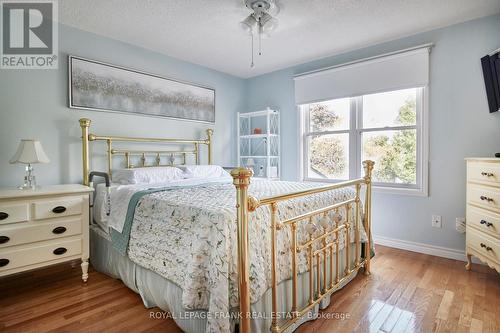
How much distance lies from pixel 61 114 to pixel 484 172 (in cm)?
373

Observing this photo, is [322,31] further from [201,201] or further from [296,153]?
[201,201]

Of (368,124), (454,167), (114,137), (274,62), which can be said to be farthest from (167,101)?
(454,167)

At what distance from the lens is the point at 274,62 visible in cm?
366

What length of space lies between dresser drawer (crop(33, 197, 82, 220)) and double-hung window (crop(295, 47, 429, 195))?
269 centimetres

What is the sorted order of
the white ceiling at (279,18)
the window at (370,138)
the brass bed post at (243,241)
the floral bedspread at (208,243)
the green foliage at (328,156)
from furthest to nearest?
the green foliage at (328,156) → the window at (370,138) → the white ceiling at (279,18) → the floral bedspread at (208,243) → the brass bed post at (243,241)

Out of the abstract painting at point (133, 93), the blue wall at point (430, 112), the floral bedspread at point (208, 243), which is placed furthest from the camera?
the abstract painting at point (133, 93)

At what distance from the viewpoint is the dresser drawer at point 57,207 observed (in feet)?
6.57

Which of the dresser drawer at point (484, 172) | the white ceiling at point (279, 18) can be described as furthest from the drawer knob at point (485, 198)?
the white ceiling at point (279, 18)

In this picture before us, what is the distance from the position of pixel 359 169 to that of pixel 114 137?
9.26 ft

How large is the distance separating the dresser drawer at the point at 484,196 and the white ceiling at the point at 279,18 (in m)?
1.54

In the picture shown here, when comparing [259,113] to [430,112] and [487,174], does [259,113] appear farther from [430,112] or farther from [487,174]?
[487,174]

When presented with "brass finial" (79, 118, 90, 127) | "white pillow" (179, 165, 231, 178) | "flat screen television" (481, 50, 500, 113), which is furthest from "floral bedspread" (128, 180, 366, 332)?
"flat screen television" (481, 50, 500, 113)

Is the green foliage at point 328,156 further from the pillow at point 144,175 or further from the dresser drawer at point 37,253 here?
the dresser drawer at point 37,253

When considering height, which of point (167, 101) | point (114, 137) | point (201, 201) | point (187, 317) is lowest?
point (187, 317)
